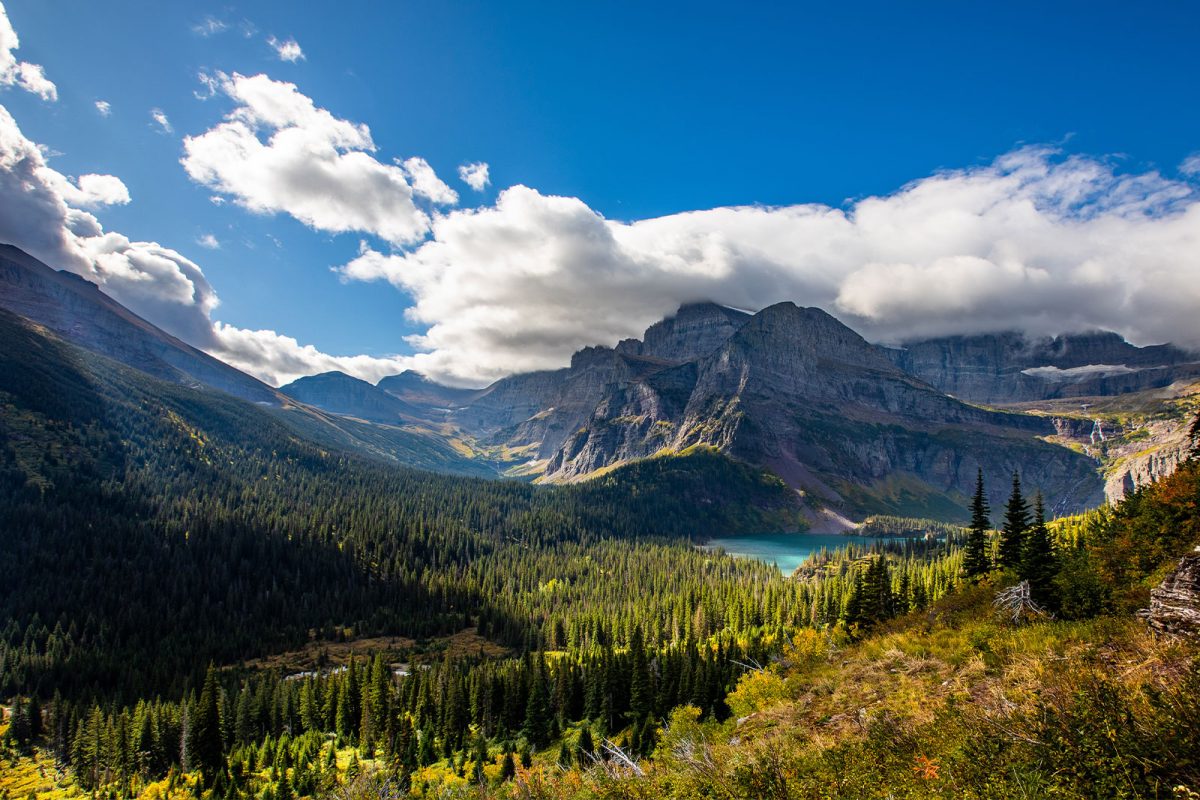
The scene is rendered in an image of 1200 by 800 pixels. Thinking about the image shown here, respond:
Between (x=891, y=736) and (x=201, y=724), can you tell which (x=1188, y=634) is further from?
(x=201, y=724)

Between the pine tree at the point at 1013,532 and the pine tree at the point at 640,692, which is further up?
the pine tree at the point at 1013,532

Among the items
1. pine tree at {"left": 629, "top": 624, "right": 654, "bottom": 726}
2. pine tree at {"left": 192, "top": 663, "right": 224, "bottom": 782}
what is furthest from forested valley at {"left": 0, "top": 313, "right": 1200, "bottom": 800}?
pine tree at {"left": 629, "top": 624, "right": 654, "bottom": 726}

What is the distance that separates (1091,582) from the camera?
124 feet

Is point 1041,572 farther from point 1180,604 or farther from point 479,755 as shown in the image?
point 479,755

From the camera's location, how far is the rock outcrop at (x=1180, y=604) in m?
19.0

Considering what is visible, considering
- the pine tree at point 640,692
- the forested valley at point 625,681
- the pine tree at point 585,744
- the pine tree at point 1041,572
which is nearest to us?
the forested valley at point 625,681

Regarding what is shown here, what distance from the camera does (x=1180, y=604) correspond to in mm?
20281

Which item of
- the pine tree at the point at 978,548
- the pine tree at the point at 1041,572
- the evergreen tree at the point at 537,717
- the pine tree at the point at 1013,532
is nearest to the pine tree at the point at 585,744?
the evergreen tree at the point at 537,717

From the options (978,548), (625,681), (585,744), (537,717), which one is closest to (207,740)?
(537,717)

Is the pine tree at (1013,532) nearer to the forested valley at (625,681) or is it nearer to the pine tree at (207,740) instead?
the forested valley at (625,681)

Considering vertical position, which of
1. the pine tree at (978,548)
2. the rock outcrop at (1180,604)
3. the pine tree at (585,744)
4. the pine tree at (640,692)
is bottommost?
the pine tree at (585,744)

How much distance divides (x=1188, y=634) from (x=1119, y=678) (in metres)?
3.99

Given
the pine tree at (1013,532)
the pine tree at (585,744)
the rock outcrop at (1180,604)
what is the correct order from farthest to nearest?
the pine tree at (585,744) → the pine tree at (1013,532) → the rock outcrop at (1180,604)

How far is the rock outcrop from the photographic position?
18969 mm
